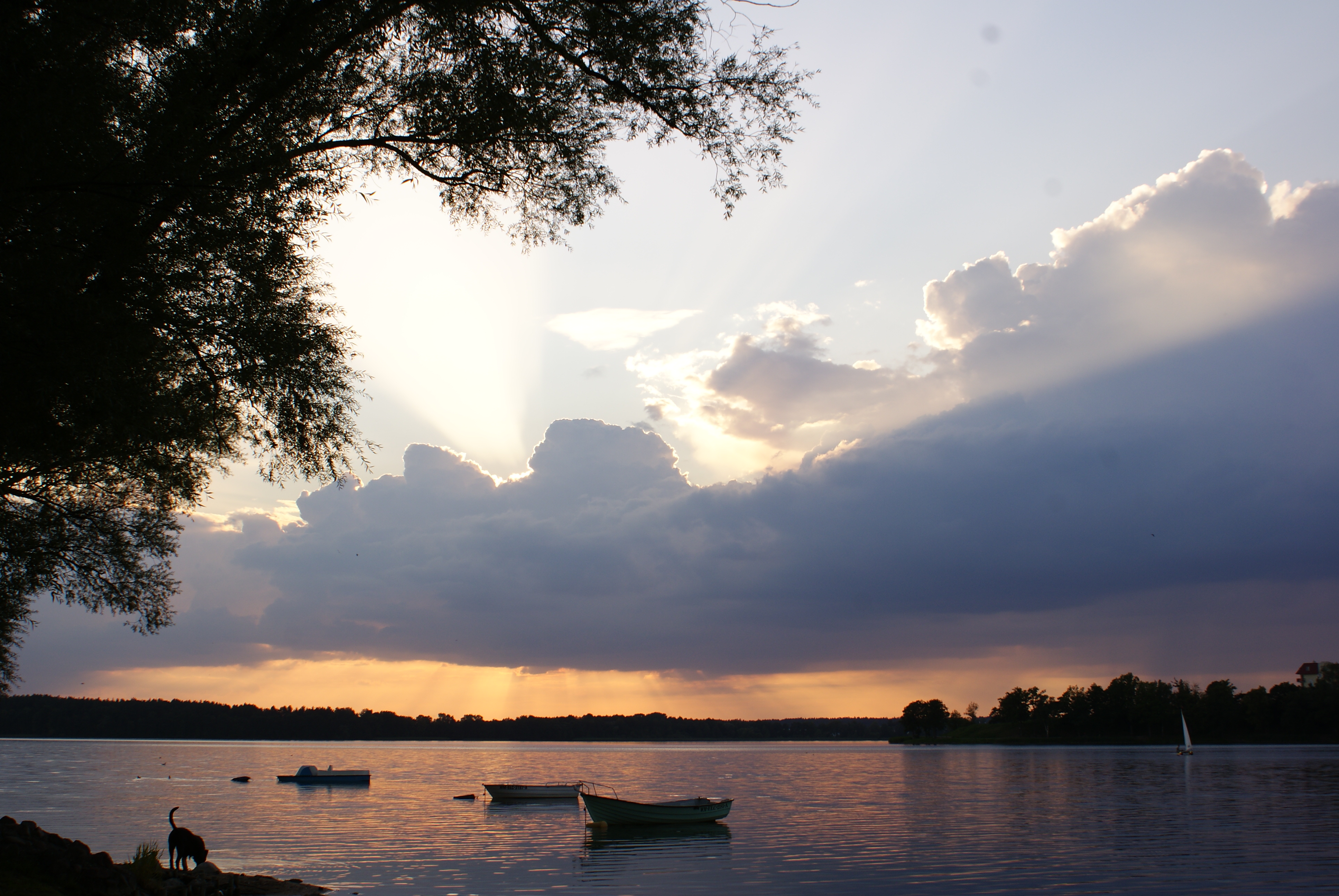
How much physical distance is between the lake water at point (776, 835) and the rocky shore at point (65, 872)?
8756 mm

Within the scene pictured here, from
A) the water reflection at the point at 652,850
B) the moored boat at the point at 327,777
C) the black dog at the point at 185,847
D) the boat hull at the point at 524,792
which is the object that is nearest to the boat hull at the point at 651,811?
the water reflection at the point at 652,850

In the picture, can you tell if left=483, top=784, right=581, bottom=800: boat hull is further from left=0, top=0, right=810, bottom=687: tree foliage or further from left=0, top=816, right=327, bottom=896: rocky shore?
left=0, top=0, right=810, bottom=687: tree foliage

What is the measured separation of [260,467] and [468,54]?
7.95 meters

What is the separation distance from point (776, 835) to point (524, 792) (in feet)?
143

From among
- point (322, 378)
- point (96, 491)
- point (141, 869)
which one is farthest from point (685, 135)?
point (141, 869)

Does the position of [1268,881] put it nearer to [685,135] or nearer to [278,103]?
[685,135]

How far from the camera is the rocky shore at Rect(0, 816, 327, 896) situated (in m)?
19.1

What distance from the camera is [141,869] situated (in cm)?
2534

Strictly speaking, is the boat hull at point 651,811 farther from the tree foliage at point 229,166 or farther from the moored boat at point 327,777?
the moored boat at point 327,777

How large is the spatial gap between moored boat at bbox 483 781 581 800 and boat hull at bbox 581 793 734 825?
30087 mm

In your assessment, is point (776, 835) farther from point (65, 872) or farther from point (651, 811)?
point (65, 872)

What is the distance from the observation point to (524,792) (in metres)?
91.4

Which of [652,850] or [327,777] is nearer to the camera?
[652,850]

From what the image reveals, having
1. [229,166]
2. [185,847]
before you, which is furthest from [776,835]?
[229,166]
